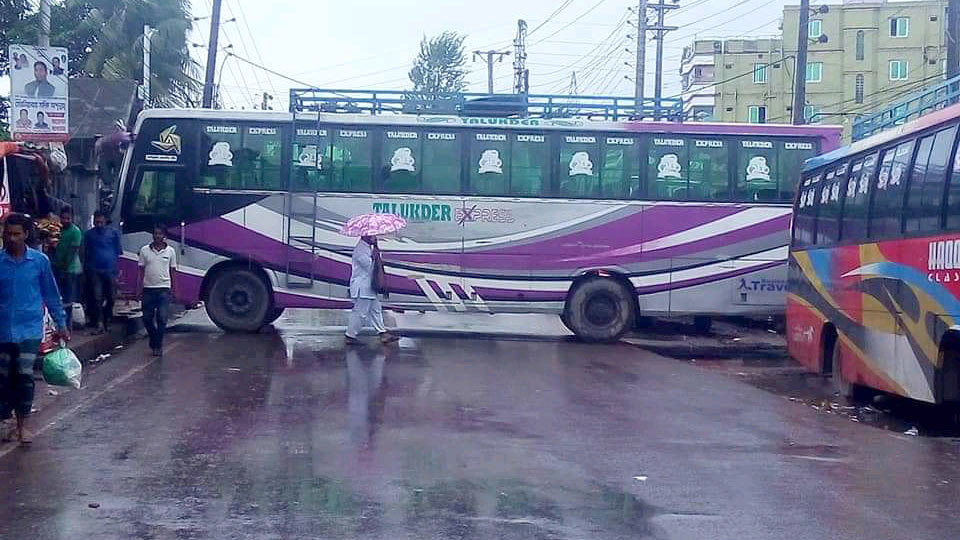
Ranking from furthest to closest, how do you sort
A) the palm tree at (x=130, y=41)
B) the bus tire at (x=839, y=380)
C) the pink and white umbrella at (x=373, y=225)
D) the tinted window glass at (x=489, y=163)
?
the palm tree at (x=130, y=41)
the tinted window glass at (x=489, y=163)
the pink and white umbrella at (x=373, y=225)
the bus tire at (x=839, y=380)

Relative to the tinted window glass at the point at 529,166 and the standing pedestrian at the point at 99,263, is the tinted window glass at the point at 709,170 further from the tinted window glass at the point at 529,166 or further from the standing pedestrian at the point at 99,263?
the standing pedestrian at the point at 99,263

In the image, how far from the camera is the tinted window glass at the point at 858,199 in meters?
13.2

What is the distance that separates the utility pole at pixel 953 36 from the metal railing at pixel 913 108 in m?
5.40

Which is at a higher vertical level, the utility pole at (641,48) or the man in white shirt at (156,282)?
the utility pole at (641,48)

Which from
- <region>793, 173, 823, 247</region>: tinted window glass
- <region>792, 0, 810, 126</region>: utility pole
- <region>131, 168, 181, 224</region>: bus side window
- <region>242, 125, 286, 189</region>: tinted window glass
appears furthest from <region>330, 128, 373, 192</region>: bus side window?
<region>792, 0, 810, 126</region>: utility pole

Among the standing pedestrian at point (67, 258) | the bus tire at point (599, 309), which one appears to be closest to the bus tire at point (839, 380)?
the bus tire at point (599, 309)

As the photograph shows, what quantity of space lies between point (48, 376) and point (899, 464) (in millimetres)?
6654

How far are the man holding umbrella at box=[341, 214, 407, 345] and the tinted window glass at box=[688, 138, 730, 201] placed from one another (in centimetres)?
518

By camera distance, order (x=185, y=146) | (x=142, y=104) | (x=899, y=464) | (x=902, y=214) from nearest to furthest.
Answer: (x=899, y=464)
(x=902, y=214)
(x=185, y=146)
(x=142, y=104)

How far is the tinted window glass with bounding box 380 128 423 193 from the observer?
19609mm

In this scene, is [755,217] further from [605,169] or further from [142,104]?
[142,104]

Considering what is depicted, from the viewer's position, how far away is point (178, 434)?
9.61 meters

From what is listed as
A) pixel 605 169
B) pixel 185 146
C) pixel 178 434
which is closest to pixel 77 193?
pixel 185 146

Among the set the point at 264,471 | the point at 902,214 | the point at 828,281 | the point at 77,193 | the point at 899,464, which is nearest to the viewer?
the point at 264,471
